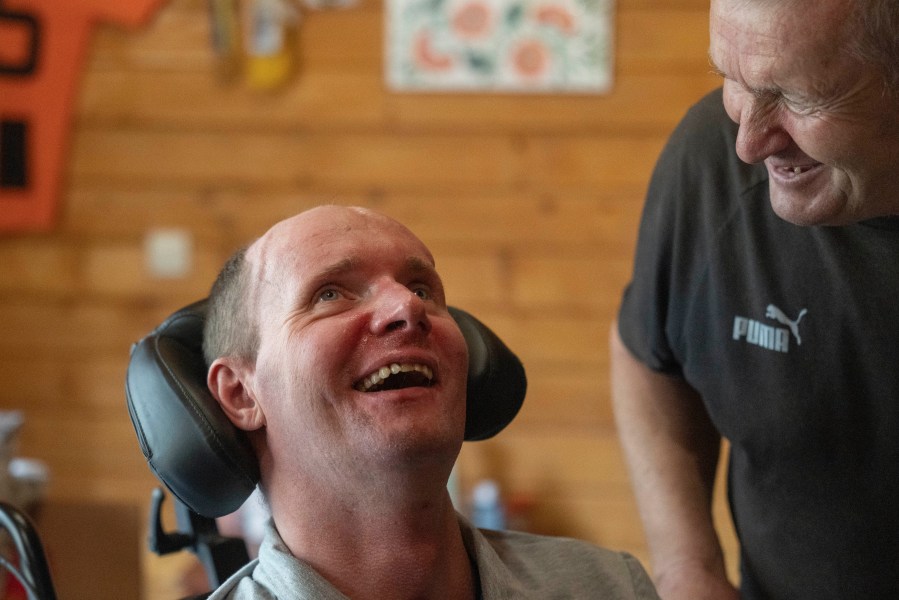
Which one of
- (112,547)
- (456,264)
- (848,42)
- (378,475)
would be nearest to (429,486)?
(378,475)

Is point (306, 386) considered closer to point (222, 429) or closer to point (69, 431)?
point (222, 429)

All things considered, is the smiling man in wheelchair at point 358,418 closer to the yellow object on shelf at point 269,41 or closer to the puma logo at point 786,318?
the puma logo at point 786,318

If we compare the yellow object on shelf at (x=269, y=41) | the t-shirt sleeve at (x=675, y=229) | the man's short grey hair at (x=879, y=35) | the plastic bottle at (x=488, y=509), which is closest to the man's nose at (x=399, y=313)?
the t-shirt sleeve at (x=675, y=229)

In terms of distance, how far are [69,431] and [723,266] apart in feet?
9.16

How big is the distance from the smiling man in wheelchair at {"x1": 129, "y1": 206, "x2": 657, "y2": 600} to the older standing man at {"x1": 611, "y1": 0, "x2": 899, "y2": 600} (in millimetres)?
210

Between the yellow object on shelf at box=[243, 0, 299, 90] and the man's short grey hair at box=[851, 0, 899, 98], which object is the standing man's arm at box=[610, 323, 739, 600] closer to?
the man's short grey hair at box=[851, 0, 899, 98]

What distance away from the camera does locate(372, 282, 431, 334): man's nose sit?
1340 millimetres

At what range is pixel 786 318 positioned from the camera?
1464 millimetres

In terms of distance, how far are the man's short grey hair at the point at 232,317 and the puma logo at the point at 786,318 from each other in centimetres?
70

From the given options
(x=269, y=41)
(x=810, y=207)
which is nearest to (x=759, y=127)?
(x=810, y=207)

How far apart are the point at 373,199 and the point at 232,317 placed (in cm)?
208

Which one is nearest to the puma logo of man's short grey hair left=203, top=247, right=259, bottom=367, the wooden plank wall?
man's short grey hair left=203, top=247, right=259, bottom=367

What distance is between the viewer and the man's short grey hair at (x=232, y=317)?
143cm

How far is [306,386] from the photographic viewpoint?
1317mm
